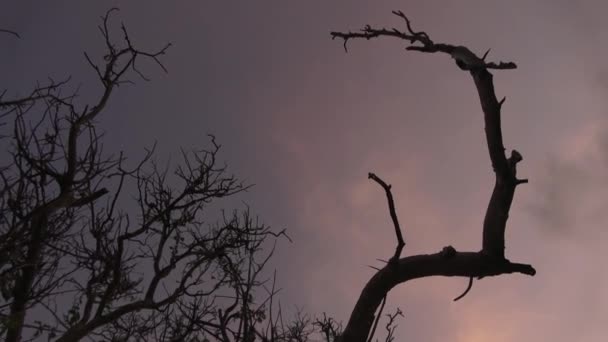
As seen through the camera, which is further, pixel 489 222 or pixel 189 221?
pixel 189 221

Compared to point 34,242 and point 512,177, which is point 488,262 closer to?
point 512,177

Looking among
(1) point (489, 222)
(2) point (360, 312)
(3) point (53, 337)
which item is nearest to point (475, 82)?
(1) point (489, 222)

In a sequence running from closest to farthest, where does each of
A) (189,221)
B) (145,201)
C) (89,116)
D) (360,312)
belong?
(360,312)
(89,116)
(145,201)
(189,221)

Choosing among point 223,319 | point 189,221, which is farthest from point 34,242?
point 223,319

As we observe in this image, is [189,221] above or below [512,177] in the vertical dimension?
above

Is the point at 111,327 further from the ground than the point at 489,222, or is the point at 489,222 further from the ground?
the point at 111,327

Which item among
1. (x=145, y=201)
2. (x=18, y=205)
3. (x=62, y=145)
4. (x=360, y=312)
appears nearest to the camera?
(x=360, y=312)

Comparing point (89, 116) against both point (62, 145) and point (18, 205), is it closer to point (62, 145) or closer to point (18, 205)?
point (62, 145)

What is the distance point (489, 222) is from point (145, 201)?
8.55 meters

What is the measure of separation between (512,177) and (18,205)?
6.53m

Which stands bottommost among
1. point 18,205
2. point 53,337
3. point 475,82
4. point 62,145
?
point 475,82

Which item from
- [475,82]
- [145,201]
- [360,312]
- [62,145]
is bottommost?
[360,312]

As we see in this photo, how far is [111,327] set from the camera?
32.9 ft

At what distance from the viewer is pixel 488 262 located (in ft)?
6.11
